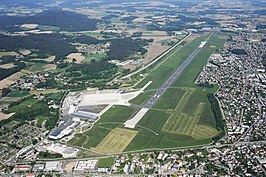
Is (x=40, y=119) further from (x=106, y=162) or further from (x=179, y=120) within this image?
(x=179, y=120)

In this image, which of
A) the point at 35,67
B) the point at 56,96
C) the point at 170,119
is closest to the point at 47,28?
the point at 35,67

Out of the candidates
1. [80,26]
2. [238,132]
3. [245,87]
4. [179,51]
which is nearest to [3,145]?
[238,132]

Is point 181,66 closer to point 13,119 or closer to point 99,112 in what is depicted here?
point 99,112

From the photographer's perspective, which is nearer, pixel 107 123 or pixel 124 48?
pixel 107 123

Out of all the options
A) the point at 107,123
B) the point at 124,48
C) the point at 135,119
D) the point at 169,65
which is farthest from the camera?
the point at 124,48

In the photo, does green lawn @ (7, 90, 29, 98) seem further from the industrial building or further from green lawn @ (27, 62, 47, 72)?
the industrial building

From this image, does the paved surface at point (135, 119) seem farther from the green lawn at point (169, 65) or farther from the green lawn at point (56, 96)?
→ the green lawn at point (56, 96)

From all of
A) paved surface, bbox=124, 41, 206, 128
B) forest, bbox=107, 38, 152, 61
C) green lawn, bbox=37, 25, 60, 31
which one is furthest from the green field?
green lawn, bbox=37, 25, 60, 31
